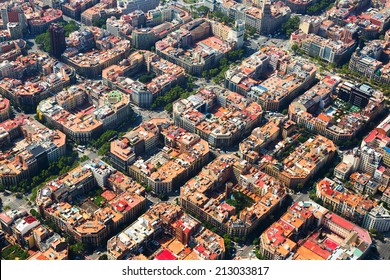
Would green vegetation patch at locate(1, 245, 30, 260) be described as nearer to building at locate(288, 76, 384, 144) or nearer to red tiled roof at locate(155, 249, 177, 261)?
red tiled roof at locate(155, 249, 177, 261)

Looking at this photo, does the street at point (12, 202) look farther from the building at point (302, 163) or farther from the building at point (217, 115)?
the building at point (302, 163)

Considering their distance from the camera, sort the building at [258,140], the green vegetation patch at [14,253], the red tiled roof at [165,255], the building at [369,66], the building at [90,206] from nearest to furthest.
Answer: the red tiled roof at [165,255] < the green vegetation patch at [14,253] < the building at [90,206] < the building at [258,140] < the building at [369,66]

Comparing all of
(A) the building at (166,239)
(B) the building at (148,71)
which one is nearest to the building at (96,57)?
(B) the building at (148,71)

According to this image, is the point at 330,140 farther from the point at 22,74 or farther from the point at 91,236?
the point at 22,74

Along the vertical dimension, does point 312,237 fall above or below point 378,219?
below

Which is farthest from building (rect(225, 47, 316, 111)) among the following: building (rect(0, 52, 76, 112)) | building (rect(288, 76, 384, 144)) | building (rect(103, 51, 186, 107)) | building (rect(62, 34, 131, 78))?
building (rect(0, 52, 76, 112))

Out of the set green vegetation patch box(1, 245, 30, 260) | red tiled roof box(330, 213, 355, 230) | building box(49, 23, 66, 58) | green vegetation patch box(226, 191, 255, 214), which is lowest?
green vegetation patch box(1, 245, 30, 260)

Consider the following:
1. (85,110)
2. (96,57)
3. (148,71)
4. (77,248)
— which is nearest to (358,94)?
(148,71)

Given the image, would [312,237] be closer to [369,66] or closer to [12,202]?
[12,202]
